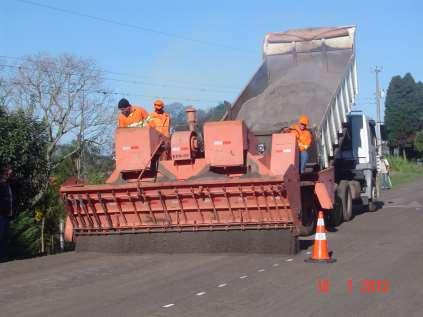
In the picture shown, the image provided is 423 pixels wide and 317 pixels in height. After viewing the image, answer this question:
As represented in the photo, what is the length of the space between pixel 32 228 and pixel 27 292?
18.9 ft

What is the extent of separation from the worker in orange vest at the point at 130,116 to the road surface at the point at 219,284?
9.10 feet

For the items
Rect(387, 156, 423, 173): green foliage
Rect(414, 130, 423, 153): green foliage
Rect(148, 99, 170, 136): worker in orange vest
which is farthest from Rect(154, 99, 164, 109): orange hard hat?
Rect(414, 130, 423, 153): green foliage

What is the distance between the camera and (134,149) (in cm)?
1223

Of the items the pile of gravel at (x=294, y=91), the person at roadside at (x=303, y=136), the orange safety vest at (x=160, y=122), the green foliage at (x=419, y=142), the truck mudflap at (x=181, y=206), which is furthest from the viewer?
the green foliage at (x=419, y=142)

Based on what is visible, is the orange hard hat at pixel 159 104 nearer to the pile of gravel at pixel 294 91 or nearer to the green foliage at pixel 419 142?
the pile of gravel at pixel 294 91

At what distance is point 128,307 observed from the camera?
7469 millimetres

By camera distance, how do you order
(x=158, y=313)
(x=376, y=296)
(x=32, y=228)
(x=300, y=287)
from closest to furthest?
(x=158, y=313), (x=376, y=296), (x=300, y=287), (x=32, y=228)

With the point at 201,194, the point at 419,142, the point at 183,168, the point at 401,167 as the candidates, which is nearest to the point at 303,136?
the point at 183,168

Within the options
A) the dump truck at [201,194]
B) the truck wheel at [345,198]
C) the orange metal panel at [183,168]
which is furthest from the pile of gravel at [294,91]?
the orange metal panel at [183,168]

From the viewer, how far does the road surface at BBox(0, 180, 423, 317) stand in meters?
7.34

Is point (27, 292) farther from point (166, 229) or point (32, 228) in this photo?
point (32, 228)

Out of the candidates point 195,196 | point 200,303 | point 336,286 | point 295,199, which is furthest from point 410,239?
point 200,303

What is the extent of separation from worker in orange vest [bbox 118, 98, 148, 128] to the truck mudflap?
182 cm

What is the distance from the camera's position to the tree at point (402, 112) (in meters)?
78.1
